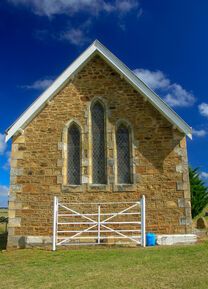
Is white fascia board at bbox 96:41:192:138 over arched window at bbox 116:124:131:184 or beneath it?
over

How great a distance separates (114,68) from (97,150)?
335 cm

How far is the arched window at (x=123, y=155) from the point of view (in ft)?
45.1

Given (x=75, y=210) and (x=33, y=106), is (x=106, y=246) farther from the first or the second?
(x=33, y=106)

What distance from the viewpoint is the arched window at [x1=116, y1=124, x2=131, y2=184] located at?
13.7 meters

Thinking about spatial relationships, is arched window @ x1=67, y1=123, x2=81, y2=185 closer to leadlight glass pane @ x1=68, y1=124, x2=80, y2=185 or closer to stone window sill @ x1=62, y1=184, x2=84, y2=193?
leadlight glass pane @ x1=68, y1=124, x2=80, y2=185

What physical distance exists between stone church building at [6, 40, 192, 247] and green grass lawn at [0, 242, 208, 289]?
1975 mm

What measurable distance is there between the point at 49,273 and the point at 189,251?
422 centimetres

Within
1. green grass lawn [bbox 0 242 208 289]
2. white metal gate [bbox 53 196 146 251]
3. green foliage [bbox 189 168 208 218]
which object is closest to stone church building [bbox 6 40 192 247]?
white metal gate [bbox 53 196 146 251]

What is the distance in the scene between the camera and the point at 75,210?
13.3m

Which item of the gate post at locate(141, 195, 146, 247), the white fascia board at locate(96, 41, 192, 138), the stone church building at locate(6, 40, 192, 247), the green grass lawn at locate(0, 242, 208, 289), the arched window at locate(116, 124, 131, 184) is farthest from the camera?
the arched window at locate(116, 124, 131, 184)

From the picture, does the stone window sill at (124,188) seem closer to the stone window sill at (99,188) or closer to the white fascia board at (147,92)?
the stone window sill at (99,188)

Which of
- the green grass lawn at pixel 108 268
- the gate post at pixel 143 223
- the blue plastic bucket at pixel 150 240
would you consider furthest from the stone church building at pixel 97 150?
the green grass lawn at pixel 108 268

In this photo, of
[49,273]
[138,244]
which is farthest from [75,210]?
[49,273]

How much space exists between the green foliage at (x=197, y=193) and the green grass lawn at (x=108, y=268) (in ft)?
56.3
